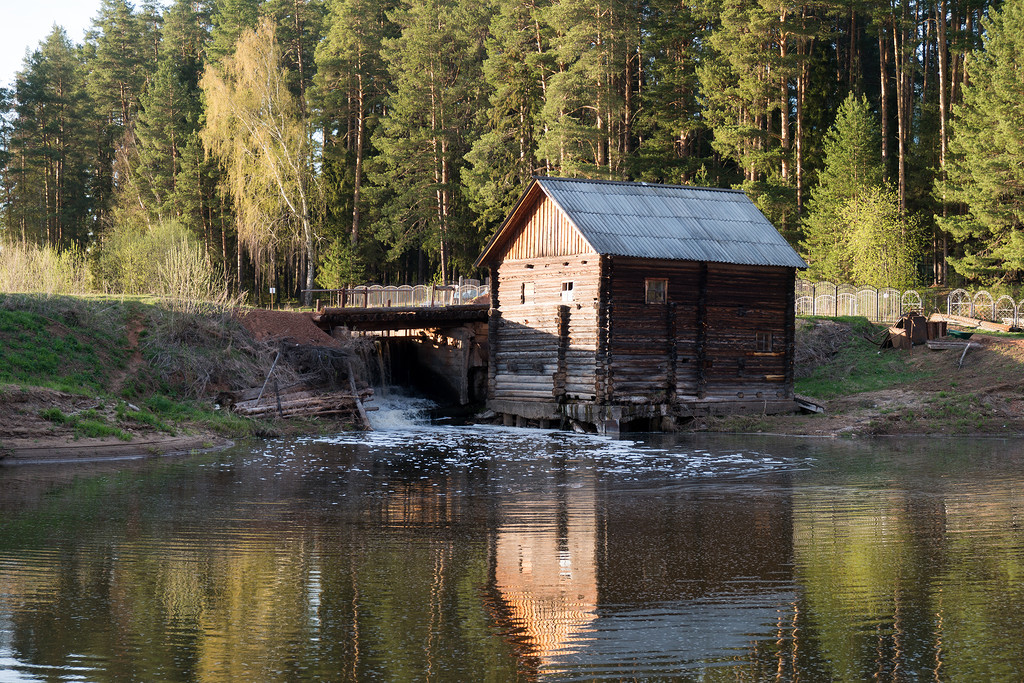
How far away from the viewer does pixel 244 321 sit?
35.1 meters

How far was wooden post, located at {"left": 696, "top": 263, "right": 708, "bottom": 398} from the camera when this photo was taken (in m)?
32.2

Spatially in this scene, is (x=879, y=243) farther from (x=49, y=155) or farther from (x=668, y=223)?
(x=49, y=155)

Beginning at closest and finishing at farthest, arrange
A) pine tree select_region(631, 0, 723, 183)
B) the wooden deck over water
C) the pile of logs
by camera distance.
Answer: the pile of logs
the wooden deck over water
pine tree select_region(631, 0, 723, 183)

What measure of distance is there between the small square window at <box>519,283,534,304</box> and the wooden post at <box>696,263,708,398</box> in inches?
224

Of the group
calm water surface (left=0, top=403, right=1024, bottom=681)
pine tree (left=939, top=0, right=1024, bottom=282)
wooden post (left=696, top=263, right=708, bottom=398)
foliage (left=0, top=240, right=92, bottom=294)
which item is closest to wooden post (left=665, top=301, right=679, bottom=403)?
wooden post (left=696, top=263, right=708, bottom=398)

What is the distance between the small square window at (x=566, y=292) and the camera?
32250 millimetres

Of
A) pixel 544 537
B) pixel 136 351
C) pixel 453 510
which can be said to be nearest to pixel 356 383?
pixel 136 351

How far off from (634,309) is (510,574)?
2042 centimetres

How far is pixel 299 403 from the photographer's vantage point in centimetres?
3078

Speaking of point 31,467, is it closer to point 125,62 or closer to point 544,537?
point 544,537

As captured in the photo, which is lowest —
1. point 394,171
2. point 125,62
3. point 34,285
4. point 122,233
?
point 34,285

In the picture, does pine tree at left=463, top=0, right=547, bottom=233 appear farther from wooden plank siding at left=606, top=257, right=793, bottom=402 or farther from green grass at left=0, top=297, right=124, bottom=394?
green grass at left=0, top=297, right=124, bottom=394

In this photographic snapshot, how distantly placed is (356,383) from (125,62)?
50363mm

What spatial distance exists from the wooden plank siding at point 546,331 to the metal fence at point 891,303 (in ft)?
55.1
